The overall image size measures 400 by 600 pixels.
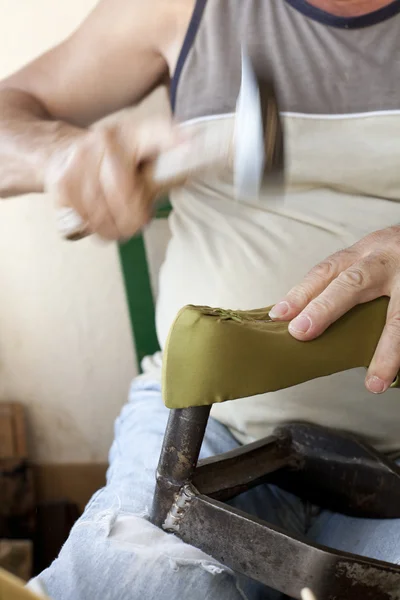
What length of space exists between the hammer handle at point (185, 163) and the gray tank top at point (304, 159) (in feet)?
0.70

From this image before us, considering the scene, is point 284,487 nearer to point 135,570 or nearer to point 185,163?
point 135,570

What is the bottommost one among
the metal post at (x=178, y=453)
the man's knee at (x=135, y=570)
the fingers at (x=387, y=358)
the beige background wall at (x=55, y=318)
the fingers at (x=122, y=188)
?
the beige background wall at (x=55, y=318)

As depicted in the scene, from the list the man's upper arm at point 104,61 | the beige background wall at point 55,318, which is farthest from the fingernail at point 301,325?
the beige background wall at point 55,318

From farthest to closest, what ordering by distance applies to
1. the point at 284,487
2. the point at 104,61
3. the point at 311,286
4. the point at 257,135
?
the point at 104,61 < the point at 284,487 < the point at 311,286 < the point at 257,135

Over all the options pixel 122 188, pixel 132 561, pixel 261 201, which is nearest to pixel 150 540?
pixel 132 561

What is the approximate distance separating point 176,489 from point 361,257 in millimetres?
292

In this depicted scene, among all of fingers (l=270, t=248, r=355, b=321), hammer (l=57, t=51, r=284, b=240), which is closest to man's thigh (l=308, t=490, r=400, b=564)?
fingers (l=270, t=248, r=355, b=321)

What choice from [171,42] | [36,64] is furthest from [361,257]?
[36,64]

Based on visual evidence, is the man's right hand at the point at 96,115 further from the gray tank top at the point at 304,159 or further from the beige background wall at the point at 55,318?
the beige background wall at the point at 55,318

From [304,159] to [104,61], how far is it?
32 cm

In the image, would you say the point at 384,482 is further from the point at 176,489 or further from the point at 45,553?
the point at 45,553

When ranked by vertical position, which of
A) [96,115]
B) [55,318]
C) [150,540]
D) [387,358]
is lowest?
[55,318]

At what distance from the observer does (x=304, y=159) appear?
79cm

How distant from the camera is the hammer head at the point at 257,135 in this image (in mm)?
502
